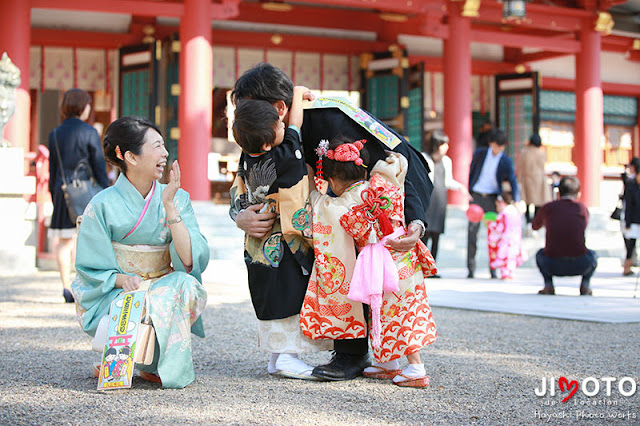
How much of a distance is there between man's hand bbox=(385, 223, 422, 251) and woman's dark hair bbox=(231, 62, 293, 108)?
1.95 feet

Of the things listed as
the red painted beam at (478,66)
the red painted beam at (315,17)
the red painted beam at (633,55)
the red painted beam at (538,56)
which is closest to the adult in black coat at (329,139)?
the red painted beam at (315,17)

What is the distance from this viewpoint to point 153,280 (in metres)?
2.72

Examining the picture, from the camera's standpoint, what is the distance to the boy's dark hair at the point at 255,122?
255 cm

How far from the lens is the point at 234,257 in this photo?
8.13 m

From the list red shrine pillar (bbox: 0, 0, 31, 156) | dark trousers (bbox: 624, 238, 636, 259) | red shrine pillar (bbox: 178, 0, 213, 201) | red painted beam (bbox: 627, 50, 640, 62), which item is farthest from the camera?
red painted beam (bbox: 627, 50, 640, 62)

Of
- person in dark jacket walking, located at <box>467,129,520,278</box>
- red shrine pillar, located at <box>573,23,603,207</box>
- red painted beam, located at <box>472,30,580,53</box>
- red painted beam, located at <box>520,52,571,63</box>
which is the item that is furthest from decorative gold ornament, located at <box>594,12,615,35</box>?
person in dark jacket walking, located at <box>467,129,520,278</box>

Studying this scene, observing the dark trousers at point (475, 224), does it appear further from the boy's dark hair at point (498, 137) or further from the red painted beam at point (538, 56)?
the red painted beam at point (538, 56)

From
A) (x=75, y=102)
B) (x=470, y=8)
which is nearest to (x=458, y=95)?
(x=470, y=8)

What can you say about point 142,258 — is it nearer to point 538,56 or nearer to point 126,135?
point 126,135

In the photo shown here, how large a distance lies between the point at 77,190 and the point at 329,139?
271 cm

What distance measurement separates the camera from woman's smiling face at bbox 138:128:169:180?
279 cm

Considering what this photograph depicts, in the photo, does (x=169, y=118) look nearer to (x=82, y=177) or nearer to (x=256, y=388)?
(x=82, y=177)

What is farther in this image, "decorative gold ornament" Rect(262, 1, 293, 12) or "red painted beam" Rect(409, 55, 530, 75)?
"red painted beam" Rect(409, 55, 530, 75)

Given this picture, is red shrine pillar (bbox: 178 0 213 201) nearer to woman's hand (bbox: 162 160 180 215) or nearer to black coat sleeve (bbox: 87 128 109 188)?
black coat sleeve (bbox: 87 128 109 188)
